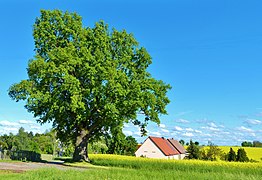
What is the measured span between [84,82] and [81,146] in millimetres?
7721

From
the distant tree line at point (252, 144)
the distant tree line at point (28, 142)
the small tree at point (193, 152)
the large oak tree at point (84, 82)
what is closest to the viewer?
the large oak tree at point (84, 82)

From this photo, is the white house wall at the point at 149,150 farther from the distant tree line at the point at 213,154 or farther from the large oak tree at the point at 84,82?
the large oak tree at the point at 84,82

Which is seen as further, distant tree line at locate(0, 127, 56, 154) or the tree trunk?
distant tree line at locate(0, 127, 56, 154)

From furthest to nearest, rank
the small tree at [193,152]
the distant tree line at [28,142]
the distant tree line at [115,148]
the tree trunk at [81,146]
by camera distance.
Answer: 1. the distant tree line at [28,142]
2. the distant tree line at [115,148]
3. the small tree at [193,152]
4. the tree trunk at [81,146]

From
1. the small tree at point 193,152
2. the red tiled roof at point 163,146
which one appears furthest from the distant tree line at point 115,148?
the small tree at point 193,152

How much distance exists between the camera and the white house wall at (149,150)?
80.6 m

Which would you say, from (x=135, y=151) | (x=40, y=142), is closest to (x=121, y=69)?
(x=135, y=151)

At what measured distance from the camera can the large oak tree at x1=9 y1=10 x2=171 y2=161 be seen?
114 ft

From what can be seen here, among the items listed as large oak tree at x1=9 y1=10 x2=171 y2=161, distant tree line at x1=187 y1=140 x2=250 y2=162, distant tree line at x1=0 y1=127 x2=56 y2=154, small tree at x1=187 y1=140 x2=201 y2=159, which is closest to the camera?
large oak tree at x1=9 y1=10 x2=171 y2=161

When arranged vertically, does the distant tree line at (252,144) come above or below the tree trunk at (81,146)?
above

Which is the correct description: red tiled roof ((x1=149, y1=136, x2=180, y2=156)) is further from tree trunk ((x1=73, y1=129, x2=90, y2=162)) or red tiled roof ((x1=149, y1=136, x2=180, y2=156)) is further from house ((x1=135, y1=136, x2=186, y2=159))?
tree trunk ((x1=73, y1=129, x2=90, y2=162))

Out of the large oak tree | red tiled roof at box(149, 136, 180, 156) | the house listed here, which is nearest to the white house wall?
the house

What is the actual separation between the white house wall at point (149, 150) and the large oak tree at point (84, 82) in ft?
132

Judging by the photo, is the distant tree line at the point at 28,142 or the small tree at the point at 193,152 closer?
the small tree at the point at 193,152
